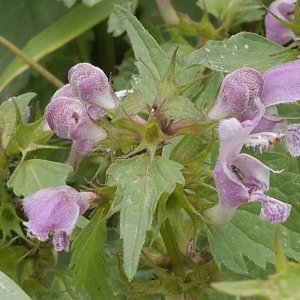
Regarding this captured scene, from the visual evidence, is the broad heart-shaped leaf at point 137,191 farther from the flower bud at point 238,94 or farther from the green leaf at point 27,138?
the green leaf at point 27,138

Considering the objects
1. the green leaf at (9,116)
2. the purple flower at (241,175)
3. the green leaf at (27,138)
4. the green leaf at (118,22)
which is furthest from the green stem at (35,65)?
the purple flower at (241,175)

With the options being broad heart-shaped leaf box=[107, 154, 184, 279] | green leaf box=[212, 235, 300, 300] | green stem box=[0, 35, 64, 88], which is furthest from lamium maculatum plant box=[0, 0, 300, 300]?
green stem box=[0, 35, 64, 88]

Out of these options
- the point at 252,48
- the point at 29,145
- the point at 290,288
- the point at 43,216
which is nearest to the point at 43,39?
the point at 29,145

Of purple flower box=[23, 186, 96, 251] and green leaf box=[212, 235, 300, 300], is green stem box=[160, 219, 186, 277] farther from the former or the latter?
green leaf box=[212, 235, 300, 300]

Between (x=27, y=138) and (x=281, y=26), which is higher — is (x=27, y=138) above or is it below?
above

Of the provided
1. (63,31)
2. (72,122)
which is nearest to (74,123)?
(72,122)

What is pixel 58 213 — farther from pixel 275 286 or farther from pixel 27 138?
pixel 275 286

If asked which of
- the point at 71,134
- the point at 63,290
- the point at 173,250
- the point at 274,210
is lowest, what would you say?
the point at 63,290
